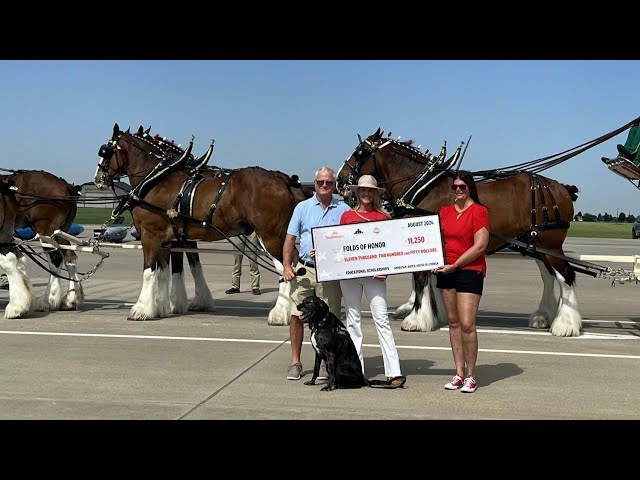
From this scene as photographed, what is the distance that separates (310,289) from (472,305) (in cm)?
151

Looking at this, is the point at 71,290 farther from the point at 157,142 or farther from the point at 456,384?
the point at 456,384

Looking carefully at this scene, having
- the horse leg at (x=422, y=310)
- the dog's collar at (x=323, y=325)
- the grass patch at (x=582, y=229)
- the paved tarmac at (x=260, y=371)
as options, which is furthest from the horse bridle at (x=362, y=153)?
the grass patch at (x=582, y=229)

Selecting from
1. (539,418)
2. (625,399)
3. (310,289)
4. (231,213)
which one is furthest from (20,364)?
(625,399)

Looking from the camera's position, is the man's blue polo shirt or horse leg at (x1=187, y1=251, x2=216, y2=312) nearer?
the man's blue polo shirt

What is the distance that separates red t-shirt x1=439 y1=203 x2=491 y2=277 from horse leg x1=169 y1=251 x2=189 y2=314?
5.78 m

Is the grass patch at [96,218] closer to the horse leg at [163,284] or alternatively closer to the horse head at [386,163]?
the horse leg at [163,284]

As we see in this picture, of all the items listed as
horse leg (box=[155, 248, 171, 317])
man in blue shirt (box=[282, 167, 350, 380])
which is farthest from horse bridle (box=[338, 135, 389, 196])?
man in blue shirt (box=[282, 167, 350, 380])

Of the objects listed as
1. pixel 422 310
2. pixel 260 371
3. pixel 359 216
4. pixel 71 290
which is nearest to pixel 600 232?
pixel 422 310

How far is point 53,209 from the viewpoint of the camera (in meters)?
12.3

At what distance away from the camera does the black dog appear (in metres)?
7.20

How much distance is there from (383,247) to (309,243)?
0.84m

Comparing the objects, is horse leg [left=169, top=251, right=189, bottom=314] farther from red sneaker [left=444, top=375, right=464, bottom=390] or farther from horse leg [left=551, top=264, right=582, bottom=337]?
red sneaker [left=444, top=375, right=464, bottom=390]
